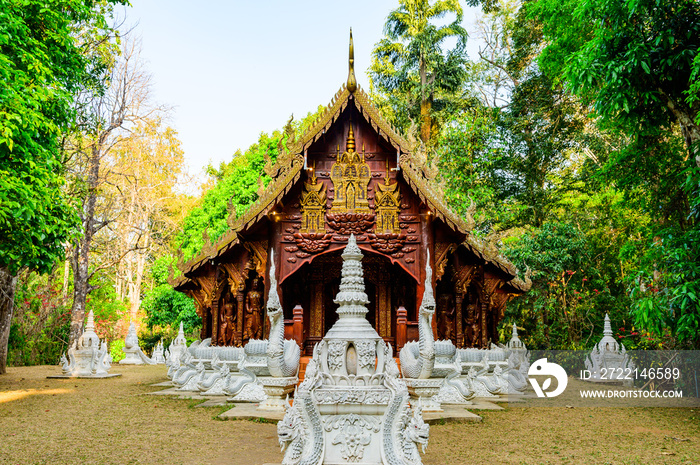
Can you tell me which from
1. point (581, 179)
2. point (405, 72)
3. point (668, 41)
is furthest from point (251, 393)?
point (405, 72)

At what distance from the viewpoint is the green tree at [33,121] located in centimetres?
787

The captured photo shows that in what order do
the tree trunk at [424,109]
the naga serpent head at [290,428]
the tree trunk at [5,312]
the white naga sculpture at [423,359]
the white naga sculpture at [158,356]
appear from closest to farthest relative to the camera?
the naga serpent head at [290,428], the white naga sculpture at [423,359], the tree trunk at [5,312], the white naga sculpture at [158,356], the tree trunk at [424,109]

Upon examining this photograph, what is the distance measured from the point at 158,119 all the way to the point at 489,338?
46.2 feet

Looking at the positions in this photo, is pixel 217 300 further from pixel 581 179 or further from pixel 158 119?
pixel 581 179

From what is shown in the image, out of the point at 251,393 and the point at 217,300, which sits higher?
the point at 217,300

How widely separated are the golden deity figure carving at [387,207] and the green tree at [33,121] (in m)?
5.99

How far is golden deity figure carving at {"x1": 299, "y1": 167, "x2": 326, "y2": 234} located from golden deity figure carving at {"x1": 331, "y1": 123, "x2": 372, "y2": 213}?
257 millimetres

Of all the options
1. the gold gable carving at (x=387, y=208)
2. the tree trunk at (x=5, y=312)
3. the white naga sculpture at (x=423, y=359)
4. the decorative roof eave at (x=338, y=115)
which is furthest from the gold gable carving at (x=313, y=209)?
the tree trunk at (x=5, y=312)

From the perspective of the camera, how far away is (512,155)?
19359mm

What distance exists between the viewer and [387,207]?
10.7 m

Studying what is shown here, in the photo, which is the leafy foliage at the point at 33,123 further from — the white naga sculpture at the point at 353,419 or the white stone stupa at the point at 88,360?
the white naga sculpture at the point at 353,419

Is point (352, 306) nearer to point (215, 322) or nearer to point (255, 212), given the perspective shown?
point (255, 212)

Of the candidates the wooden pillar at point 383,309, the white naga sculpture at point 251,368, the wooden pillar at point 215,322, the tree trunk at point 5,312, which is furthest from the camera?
the tree trunk at point 5,312

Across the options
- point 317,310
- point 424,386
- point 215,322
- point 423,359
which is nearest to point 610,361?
point 317,310
